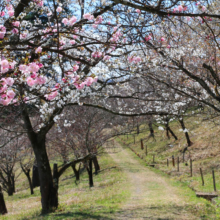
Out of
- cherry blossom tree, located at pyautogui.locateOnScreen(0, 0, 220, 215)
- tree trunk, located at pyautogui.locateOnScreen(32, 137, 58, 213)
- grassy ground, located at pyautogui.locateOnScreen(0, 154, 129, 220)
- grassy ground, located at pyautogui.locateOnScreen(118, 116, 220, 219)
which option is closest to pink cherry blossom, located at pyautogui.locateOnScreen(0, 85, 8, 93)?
cherry blossom tree, located at pyautogui.locateOnScreen(0, 0, 220, 215)

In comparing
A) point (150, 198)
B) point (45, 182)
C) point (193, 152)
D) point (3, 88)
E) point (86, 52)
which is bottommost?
point (150, 198)

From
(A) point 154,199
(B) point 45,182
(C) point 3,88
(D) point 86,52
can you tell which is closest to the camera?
(C) point 3,88

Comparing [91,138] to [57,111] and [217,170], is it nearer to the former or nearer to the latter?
[57,111]

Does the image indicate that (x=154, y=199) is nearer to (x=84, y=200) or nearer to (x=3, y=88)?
(x=84, y=200)

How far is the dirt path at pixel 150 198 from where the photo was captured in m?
8.74

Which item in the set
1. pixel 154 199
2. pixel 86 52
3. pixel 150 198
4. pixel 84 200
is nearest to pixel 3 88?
pixel 86 52

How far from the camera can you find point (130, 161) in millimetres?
27109

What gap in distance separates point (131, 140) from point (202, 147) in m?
16.0

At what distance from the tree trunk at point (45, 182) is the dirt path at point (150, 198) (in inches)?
104

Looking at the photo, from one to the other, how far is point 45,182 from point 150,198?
16.7ft

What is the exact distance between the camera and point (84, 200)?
13438 millimetres

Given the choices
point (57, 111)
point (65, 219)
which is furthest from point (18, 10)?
point (65, 219)

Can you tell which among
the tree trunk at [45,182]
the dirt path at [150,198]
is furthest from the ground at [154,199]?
the tree trunk at [45,182]

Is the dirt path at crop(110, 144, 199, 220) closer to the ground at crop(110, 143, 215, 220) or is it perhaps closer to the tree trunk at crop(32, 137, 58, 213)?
the ground at crop(110, 143, 215, 220)
